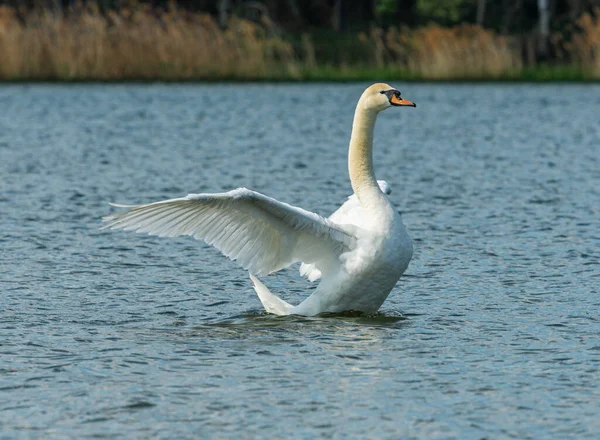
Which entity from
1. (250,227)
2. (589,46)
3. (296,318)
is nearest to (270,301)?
(296,318)

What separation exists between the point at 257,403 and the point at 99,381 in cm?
98

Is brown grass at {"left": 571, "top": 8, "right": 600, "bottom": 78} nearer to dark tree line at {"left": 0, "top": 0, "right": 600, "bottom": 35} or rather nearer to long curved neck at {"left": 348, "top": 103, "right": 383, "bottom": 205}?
dark tree line at {"left": 0, "top": 0, "right": 600, "bottom": 35}

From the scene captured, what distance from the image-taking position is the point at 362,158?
871 centimetres

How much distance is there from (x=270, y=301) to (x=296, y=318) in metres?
0.21

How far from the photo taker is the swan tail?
8578mm

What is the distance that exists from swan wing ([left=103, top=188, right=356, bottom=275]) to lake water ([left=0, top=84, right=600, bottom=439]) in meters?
0.45

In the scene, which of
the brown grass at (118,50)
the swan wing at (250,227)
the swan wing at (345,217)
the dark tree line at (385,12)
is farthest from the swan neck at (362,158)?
the dark tree line at (385,12)

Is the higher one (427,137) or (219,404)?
(219,404)

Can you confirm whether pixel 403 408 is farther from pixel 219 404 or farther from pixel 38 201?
pixel 38 201

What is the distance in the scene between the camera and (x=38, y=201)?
46.6ft

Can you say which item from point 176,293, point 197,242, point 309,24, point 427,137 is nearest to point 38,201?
point 197,242

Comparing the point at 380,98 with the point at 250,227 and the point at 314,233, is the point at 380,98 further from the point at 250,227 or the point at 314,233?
the point at 250,227

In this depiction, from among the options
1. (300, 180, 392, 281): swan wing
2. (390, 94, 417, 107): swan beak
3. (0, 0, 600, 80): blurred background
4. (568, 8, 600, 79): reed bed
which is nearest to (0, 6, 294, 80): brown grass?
(0, 0, 600, 80): blurred background

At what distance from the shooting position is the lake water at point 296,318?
20.9 ft
